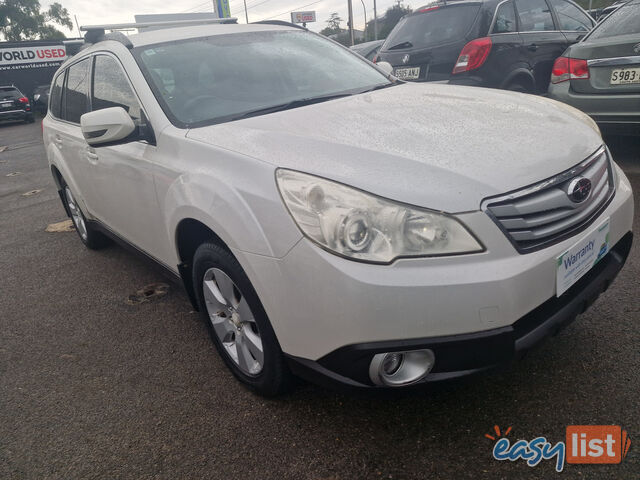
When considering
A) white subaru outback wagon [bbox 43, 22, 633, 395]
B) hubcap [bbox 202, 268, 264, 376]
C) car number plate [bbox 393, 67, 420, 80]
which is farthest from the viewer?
car number plate [bbox 393, 67, 420, 80]

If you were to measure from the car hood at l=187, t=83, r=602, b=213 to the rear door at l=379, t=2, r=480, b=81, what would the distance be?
3.16 metres

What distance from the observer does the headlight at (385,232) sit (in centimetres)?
155

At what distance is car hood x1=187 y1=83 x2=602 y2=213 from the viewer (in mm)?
1606

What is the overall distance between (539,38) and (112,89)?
187 inches

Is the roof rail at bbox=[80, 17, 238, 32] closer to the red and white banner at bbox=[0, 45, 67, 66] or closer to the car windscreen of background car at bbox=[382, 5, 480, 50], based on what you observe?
the car windscreen of background car at bbox=[382, 5, 480, 50]

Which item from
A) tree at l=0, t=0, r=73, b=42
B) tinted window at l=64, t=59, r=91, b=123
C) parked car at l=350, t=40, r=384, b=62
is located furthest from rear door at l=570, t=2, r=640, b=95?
tree at l=0, t=0, r=73, b=42

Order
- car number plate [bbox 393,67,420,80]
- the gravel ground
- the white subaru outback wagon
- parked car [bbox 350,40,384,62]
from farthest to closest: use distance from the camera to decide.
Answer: parked car [bbox 350,40,384,62]
car number plate [bbox 393,67,420,80]
the gravel ground
the white subaru outback wagon

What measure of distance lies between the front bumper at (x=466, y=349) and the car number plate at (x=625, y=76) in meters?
3.20

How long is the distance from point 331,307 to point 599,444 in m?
1.09

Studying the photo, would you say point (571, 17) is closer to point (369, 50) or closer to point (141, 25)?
point (369, 50)

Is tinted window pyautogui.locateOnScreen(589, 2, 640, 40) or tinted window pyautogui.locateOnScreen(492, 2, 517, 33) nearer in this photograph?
tinted window pyautogui.locateOnScreen(589, 2, 640, 40)

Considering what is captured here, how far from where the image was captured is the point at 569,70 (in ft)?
15.1

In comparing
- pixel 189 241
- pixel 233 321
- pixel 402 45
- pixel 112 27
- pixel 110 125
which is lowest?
pixel 233 321

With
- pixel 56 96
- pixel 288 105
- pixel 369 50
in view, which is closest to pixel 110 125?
pixel 288 105
